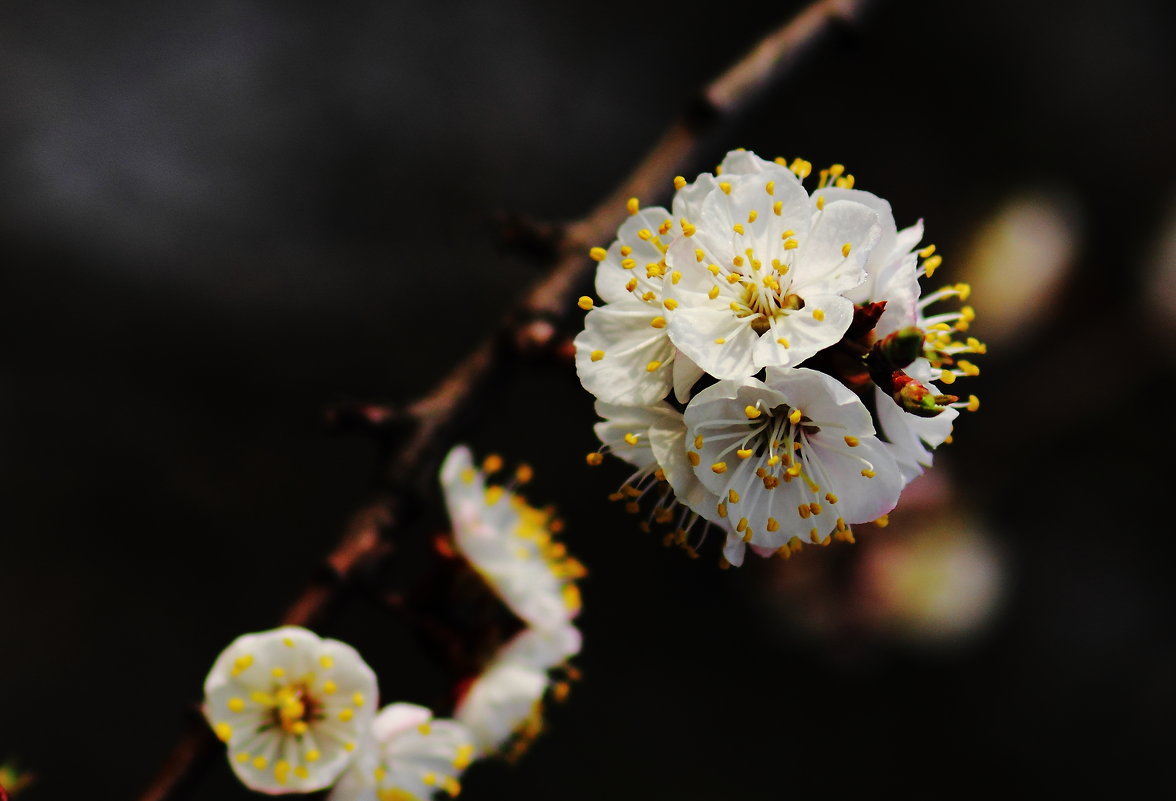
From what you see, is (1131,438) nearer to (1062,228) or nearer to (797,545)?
(1062,228)

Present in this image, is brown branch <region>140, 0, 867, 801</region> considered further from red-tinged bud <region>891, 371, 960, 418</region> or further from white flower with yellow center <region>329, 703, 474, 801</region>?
red-tinged bud <region>891, 371, 960, 418</region>

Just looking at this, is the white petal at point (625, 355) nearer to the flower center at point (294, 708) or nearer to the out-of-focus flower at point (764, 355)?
the out-of-focus flower at point (764, 355)

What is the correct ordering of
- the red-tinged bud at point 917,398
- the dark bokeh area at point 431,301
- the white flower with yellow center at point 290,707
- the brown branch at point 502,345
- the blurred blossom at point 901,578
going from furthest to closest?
the dark bokeh area at point 431,301, the blurred blossom at point 901,578, the brown branch at point 502,345, the white flower with yellow center at point 290,707, the red-tinged bud at point 917,398

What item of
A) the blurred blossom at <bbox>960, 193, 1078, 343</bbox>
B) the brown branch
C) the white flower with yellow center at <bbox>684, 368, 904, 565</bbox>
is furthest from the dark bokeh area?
the white flower with yellow center at <bbox>684, 368, 904, 565</bbox>

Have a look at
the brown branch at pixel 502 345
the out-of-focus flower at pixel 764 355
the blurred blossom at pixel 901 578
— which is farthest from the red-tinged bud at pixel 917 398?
the blurred blossom at pixel 901 578

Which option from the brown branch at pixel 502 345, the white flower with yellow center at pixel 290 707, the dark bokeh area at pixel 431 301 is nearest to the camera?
the white flower with yellow center at pixel 290 707

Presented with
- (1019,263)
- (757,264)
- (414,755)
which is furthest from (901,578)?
(757,264)

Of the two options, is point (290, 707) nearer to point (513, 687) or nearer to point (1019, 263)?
point (513, 687)
